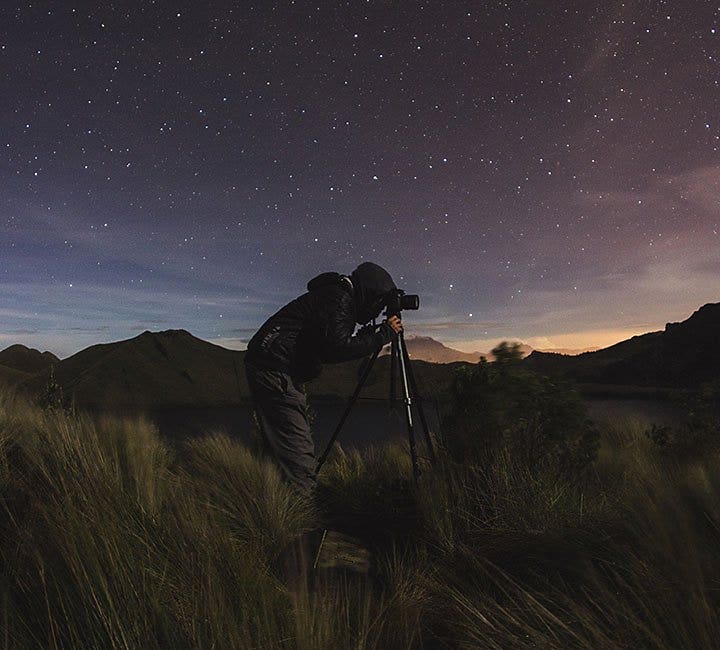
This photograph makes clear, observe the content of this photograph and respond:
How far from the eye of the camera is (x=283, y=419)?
3.82m

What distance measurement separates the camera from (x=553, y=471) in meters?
3.69

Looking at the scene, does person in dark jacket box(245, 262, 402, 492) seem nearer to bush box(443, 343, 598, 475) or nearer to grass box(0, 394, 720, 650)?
grass box(0, 394, 720, 650)

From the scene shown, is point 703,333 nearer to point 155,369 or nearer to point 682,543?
point 682,543

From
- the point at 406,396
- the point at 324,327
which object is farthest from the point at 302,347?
the point at 406,396

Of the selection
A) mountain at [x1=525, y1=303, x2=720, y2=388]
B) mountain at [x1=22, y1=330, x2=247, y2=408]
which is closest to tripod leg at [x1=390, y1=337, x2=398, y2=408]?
mountain at [x1=525, y1=303, x2=720, y2=388]

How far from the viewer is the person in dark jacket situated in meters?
3.71

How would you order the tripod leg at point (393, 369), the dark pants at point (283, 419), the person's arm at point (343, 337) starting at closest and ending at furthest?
1. the person's arm at point (343, 337)
2. the dark pants at point (283, 419)
3. the tripod leg at point (393, 369)

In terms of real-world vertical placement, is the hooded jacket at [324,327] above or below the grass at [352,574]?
above

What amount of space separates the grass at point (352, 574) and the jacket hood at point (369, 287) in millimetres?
1408

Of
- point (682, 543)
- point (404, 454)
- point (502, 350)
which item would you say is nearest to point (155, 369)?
point (404, 454)

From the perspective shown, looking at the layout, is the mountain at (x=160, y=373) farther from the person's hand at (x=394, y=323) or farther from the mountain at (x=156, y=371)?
the person's hand at (x=394, y=323)

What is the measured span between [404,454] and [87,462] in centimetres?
381

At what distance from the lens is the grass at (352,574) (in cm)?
148

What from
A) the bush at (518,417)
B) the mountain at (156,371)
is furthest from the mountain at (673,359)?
the mountain at (156,371)
